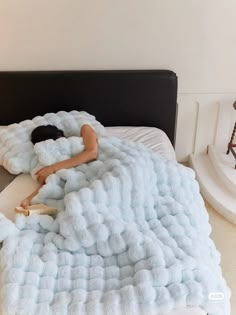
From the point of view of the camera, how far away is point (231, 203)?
6.32ft

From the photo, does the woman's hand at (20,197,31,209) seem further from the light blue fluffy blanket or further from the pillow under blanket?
the pillow under blanket

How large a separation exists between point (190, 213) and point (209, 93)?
1126 millimetres

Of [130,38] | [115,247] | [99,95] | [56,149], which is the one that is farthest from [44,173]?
[130,38]

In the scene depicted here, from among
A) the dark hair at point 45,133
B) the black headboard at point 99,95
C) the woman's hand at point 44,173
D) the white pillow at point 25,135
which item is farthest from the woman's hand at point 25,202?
the black headboard at point 99,95

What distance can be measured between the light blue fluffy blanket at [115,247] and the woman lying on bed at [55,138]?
0.16ft

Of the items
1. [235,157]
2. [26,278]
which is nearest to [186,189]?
[26,278]

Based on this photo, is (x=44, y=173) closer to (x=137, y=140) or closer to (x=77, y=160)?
(x=77, y=160)

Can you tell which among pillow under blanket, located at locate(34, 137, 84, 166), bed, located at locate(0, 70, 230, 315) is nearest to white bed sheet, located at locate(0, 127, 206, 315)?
bed, located at locate(0, 70, 230, 315)

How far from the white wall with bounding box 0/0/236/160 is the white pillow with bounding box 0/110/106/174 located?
0.43 meters

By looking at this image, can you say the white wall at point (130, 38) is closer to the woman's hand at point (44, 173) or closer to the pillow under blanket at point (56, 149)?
the pillow under blanket at point (56, 149)

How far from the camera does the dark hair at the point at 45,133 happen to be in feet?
5.40

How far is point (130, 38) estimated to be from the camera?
6.59 ft

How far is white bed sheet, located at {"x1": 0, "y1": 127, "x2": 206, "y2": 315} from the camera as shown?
135 centimetres

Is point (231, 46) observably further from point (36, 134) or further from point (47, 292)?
point (47, 292)
